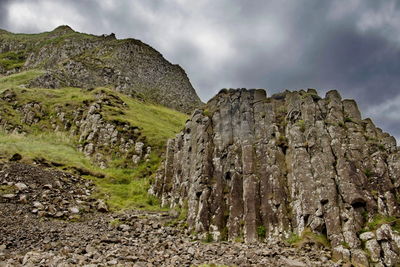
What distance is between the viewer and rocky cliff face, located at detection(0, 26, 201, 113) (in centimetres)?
8356

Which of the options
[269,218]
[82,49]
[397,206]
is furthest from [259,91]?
[82,49]

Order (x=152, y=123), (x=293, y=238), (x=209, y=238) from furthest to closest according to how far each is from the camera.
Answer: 1. (x=152, y=123)
2. (x=209, y=238)
3. (x=293, y=238)

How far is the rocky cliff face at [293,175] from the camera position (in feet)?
62.2

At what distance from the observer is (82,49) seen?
106 meters

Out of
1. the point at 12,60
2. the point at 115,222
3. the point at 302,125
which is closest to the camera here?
the point at 115,222

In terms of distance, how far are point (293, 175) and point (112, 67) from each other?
257 ft

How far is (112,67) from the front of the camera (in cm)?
9156

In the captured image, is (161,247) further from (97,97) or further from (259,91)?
(97,97)

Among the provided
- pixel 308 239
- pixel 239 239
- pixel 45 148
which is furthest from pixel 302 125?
pixel 45 148

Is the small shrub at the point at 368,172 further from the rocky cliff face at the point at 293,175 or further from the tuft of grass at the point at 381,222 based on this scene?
the tuft of grass at the point at 381,222

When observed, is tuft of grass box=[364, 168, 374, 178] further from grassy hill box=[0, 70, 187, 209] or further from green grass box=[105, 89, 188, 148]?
green grass box=[105, 89, 188, 148]

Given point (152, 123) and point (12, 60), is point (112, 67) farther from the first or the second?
point (12, 60)

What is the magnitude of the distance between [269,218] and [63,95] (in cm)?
5288

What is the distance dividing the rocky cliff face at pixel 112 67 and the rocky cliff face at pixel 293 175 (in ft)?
189
